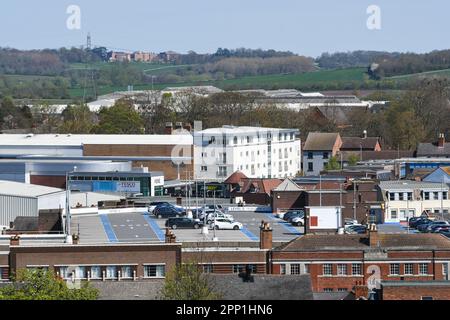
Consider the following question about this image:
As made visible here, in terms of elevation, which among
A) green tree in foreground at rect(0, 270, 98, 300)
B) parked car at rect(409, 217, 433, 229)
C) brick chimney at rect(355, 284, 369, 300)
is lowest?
parked car at rect(409, 217, 433, 229)

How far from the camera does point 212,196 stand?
5309 cm

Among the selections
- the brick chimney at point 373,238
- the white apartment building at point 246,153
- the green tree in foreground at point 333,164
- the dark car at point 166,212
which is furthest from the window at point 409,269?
the green tree in foreground at point 333,164

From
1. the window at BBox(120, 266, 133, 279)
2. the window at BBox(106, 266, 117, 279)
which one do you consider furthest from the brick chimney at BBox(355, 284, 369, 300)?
the window at BBox(106, 266, 117, 279)

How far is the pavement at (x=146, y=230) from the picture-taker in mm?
30906

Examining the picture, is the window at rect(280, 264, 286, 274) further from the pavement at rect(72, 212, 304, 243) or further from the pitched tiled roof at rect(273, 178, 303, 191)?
the pitched tiled roof at rect(273, 178, 303, 191)

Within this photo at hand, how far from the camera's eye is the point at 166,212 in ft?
125

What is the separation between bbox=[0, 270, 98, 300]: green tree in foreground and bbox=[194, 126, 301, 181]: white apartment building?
1572 inches

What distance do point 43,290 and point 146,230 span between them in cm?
1481

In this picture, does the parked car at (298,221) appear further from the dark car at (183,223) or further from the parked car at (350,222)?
the dark car at (183,223)

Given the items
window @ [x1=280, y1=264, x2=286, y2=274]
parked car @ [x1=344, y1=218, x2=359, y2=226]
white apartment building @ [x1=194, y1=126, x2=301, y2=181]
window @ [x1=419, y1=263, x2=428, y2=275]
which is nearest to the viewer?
window @ [x1=280, y1=264, x2=286, y2=274]

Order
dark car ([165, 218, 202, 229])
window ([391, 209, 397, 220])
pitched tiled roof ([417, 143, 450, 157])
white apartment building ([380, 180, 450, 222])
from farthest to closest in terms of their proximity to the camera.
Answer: pitched tiled roof ([417, 143, 450, 157]) < white apartment building ([380, 180, 450, 222]) < window ([391, 209, 397, 220]) < dark car ([165, 218, 202, 229])

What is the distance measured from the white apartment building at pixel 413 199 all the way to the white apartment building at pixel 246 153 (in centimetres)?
1831

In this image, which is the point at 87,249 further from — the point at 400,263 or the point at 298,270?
the point at 400,263

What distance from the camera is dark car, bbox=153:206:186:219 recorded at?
3803cm
